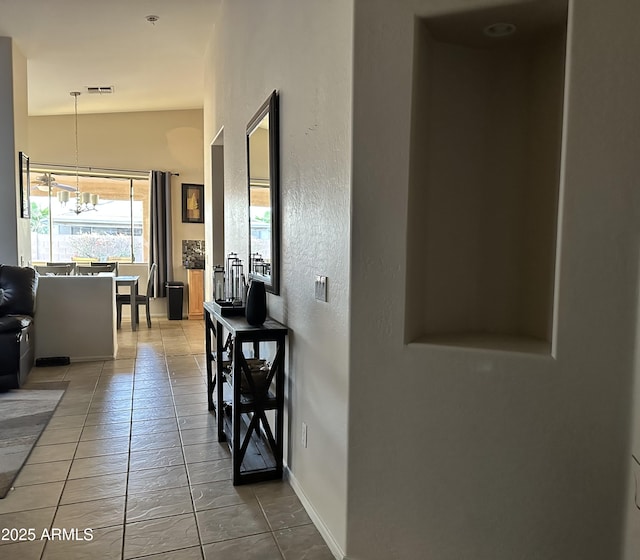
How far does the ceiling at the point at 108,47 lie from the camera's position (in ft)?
14.6

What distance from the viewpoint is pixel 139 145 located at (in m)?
8.15

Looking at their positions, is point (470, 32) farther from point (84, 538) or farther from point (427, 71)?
point (84, 538)

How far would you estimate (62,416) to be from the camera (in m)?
3.60

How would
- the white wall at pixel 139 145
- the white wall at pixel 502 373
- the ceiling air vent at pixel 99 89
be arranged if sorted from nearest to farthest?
the white wall at pixel 502 373, the ceiling air vent at pixel 99 89, the white wall at pixel 139 145

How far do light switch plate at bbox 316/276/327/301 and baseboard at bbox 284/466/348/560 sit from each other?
102cm

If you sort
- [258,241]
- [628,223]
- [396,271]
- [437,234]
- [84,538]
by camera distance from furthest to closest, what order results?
[258,241]
[84,538]
[437,234]
[396,271]
[628,223]

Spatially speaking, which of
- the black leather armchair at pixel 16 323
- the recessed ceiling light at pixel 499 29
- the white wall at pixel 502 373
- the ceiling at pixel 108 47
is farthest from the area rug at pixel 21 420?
the ceiling at pixel 108 47

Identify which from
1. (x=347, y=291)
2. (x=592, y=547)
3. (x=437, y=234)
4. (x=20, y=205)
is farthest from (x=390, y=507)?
(x=20, y=205)

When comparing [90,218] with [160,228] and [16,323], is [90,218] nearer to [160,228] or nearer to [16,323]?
[160,228]

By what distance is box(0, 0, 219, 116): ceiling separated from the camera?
444 centimetres

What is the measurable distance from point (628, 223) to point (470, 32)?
0.91m

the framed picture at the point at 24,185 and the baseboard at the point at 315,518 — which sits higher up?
the framed picture at the point at 24,185

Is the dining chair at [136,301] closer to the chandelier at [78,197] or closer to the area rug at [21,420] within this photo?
the chandelier at [78,197]

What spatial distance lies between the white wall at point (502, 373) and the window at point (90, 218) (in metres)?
6.59
